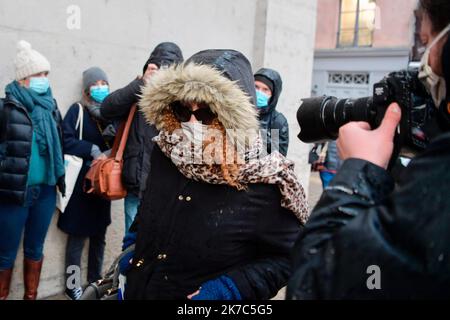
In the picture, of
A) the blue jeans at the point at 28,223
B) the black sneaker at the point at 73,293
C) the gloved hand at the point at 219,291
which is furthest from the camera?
the black sneaker at the point at 73,293

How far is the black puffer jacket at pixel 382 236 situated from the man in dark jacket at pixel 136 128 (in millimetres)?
2429

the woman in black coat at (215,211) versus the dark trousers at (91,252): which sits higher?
the woman in black coat at (215,211)

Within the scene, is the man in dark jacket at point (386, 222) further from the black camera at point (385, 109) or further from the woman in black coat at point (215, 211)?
the woman in black coat at point (215, 211)

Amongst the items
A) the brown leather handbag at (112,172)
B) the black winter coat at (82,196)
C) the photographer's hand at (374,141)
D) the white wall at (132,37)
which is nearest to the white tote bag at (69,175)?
the black winter coat at (82,196)

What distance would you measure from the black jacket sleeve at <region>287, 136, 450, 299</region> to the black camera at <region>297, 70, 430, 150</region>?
0.13 m

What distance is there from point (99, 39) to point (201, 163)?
2.57 meters

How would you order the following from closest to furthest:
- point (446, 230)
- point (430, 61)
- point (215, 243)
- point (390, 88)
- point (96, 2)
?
1. point (446, 230)
2. point (430, 61)
3. point (390, 88)
4. point (215, 243)
5. point (96, 2)

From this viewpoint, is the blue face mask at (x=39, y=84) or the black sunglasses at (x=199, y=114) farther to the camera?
the blue face mask at (x=39, y=84)

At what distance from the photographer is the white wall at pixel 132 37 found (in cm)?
350

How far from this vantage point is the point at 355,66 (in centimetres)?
1603

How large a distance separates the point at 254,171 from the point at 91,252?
2.60 metres

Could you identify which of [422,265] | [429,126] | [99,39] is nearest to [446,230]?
[422,265]

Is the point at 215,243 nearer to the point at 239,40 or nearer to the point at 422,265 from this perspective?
the point at 422,265

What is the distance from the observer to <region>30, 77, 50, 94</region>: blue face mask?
10.6 feet
